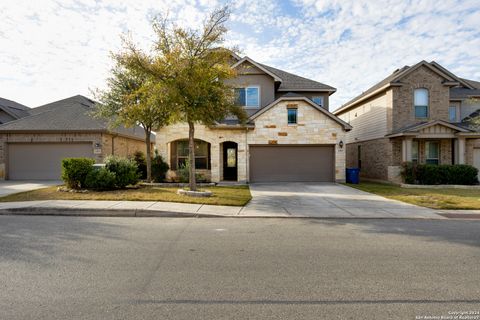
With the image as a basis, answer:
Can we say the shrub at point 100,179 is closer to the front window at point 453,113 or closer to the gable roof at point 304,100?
the gable roof at point 304,100

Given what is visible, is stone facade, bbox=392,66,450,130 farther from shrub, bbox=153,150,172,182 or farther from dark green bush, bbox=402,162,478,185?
shrub, bbox=153,150,172,182

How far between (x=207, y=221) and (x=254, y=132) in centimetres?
1048

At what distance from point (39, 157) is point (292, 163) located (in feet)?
55.2

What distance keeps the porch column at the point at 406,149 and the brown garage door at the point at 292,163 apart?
170 inches

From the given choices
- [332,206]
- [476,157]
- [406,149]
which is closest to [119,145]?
[332,206]

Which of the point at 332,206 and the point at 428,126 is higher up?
the point at 428,126

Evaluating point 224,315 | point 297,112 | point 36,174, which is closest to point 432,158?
point 297,112

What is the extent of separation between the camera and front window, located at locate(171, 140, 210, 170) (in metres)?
18.6

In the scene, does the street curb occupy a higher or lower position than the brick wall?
lower

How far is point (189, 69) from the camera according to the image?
34.2 ft

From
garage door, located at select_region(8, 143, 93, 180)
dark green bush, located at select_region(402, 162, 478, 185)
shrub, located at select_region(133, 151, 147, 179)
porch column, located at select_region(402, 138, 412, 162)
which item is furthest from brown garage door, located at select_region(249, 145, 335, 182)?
garage door, located at select_region(8, 143, 93, 180)

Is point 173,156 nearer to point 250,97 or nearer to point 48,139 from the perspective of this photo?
point 250,97

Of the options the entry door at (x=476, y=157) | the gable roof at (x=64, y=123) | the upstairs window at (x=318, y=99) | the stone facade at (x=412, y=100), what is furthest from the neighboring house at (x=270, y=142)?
the entry door at (x=476, y=157)

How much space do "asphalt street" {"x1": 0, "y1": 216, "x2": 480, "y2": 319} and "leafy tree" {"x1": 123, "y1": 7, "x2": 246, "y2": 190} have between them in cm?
533
